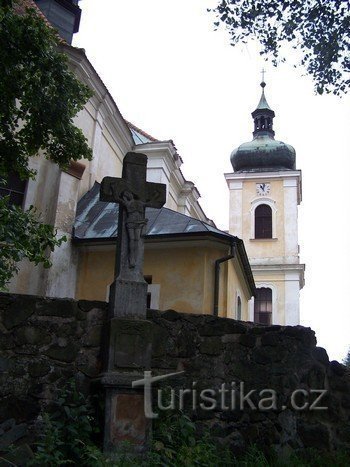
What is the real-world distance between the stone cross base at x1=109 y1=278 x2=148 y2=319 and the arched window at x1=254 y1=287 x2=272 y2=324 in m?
24.3

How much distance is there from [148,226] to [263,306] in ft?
59.7

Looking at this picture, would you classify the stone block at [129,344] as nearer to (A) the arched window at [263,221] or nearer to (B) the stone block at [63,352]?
(B) the stone block at [63,352]

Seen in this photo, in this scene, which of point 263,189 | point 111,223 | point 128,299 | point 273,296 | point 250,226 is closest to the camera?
point 128,299

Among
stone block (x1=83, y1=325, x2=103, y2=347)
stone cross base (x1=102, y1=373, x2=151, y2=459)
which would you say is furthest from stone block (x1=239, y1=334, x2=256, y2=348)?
stone block (x1=83, y1=325, x2=103, y2=347)

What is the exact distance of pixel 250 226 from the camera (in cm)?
3167

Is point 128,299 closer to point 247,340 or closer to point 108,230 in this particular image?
point 247,340

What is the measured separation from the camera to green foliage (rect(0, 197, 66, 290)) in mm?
7148

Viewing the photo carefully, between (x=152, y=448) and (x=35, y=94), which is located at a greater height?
(x=35, y=94)

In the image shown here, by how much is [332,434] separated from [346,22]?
4231 mm

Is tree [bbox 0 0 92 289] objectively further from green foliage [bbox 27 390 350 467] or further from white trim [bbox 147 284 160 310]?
white trim [bbox 147 284 160 310]

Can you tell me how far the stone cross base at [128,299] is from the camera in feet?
18.0

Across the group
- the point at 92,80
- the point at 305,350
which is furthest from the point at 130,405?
the point at 92,80

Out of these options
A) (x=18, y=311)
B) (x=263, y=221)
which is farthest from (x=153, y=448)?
(x=263, y=221)

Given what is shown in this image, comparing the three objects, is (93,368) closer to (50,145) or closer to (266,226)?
(50,145)
